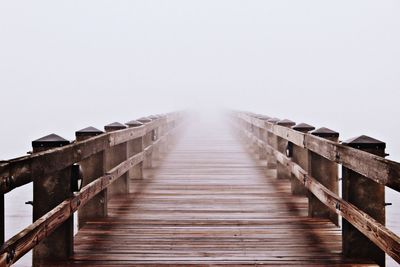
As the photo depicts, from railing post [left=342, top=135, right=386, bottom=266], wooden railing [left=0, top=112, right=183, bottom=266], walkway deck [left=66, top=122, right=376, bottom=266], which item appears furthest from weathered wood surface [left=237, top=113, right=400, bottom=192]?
wooden railing [left=0, top=112, right=183, bottom=266]

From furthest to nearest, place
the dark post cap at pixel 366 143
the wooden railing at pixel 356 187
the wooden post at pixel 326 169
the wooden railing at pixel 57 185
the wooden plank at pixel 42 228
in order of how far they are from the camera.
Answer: the wooden post at pixel 326 169 → the dark post cap at pixel 366 143 → the wooden railing at pixel 356 187 → the wooden railing at pixel 57 185 → the wooden plank at pixel 42 228

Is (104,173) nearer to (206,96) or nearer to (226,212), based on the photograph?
(226,212)

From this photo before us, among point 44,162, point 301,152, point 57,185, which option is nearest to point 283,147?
point 301,152

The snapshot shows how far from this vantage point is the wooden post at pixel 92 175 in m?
4.39

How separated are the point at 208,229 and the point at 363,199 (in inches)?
52.9

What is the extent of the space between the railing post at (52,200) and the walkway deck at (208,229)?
0.43 feet

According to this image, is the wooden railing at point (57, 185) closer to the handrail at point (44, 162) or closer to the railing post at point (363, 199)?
the handrail at point (44, 162)

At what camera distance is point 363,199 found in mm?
3328

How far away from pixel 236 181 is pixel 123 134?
2.16m

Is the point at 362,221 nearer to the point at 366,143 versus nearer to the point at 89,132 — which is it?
the point at 366,143

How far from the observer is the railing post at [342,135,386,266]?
329 centimetres

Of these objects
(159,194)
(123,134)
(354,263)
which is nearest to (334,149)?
(354,263)

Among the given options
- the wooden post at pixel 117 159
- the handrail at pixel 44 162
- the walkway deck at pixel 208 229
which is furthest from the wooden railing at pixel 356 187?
the wooden post at pixel 117 159

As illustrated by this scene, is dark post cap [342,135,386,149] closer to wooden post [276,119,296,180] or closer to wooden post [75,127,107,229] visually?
wooden post [75,127,107,229]
